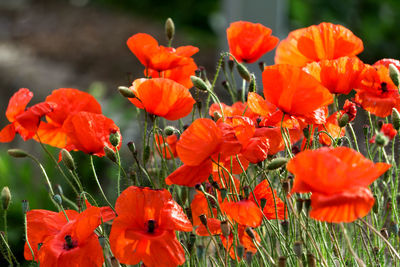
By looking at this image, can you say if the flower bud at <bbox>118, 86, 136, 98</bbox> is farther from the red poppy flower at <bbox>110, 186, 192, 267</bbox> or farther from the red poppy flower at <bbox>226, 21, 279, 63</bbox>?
the red poppy flower at <bbox>226, 21, 279, 63</bbox>

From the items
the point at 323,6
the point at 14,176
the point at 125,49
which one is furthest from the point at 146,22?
the point at 14,176

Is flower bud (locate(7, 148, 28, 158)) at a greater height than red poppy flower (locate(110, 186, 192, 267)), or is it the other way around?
red poppy flower (locate(110, 186, 192, 267))

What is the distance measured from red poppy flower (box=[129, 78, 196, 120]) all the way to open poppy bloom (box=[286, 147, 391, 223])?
0.24m

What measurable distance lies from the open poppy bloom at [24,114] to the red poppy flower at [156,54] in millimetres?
154

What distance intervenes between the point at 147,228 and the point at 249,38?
1.26ft

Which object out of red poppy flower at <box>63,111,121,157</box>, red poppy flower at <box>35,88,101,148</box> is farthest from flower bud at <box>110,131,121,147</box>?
red poppy flower at <box>35,88,101,148</box>

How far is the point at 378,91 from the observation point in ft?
2.56

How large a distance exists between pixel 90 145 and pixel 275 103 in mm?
248

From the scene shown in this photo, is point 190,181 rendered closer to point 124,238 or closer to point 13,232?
point 124,238

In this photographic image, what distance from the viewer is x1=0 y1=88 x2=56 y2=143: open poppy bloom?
31.7 inches

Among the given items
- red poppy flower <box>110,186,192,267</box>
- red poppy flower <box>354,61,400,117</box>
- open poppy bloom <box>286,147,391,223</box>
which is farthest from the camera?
red poppy flower <box>354,61,400,117</box>

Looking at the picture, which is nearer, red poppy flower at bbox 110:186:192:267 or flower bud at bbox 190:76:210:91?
red poppy flower at bbox 110:186:192:267

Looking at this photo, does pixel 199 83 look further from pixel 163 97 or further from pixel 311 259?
pixel 311 259

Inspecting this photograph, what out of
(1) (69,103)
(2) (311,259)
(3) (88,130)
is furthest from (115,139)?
(2) (311,259)
